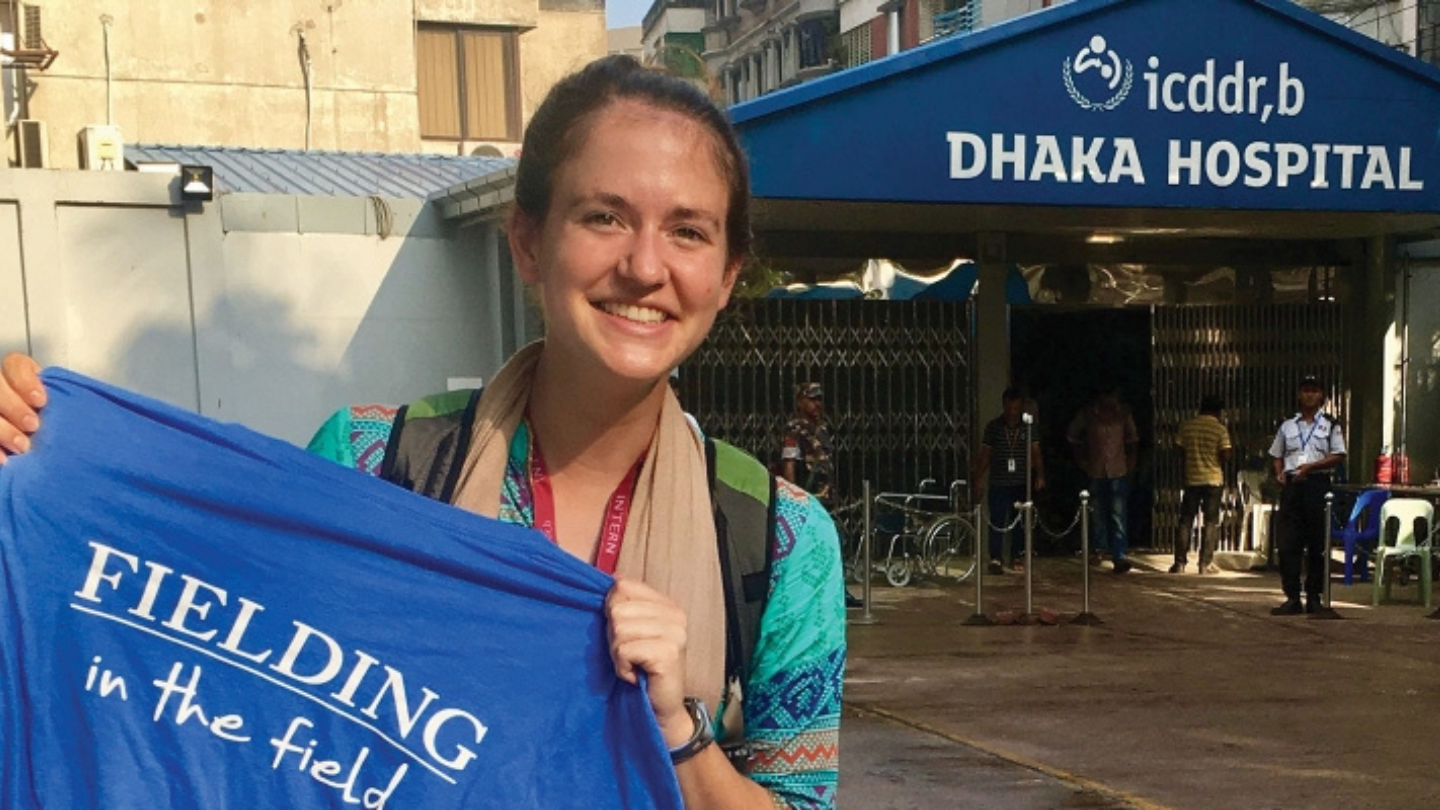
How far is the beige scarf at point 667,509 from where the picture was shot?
5.90 ft

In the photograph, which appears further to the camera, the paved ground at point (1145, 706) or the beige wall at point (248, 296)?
the beige wall at point (248, 296)

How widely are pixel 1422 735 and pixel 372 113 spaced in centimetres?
1803

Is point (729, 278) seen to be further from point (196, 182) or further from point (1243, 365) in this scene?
point (1243, 365)

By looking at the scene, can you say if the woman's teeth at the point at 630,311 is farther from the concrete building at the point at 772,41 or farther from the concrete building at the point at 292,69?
the concrete building at the point at 772,41

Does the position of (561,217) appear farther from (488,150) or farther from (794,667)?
(488,150)

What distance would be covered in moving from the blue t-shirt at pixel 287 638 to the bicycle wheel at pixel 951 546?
469 inches

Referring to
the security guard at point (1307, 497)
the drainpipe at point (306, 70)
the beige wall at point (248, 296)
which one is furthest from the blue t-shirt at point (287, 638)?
the drainpipe at point (306, 70)

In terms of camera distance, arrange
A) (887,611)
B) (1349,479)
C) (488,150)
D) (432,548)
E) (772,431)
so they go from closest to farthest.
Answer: (432,548) → (887,611) → (772,431) → (1349,479) → (488,150)

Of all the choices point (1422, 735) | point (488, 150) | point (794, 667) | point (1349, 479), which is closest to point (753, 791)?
point (794, 667)

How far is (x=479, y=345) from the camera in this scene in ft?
41.7

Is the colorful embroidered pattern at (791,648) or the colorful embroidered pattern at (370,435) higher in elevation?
the colorful embroidered pattern at (370,435)

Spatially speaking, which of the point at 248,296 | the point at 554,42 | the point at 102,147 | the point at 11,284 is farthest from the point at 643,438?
the point at 554,42

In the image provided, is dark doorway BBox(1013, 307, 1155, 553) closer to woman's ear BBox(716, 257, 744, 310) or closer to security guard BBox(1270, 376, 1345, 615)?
security guard BBox(1270, 376, 1345, 615)

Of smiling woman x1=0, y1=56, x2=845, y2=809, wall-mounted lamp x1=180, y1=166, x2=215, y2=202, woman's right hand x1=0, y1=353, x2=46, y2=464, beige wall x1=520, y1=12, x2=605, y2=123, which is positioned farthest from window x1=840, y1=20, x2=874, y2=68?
woman's right hand x1=0, y1=353, x2=46, y2=464
